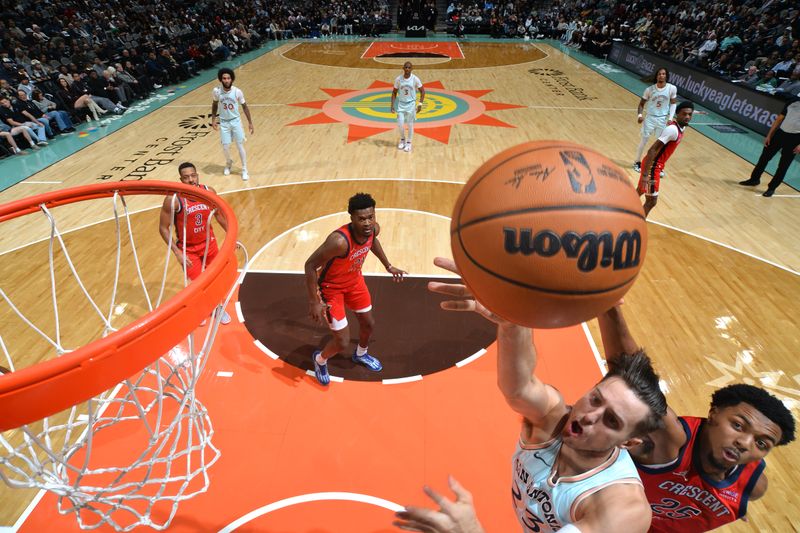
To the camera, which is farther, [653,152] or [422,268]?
[653,152]

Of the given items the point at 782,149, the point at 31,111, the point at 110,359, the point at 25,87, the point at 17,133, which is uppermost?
the point at 110,359

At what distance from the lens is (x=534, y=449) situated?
6.25 feet

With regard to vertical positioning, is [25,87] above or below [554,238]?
below

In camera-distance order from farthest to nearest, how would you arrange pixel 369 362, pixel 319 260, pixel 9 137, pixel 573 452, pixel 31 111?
1. pixel 31 111
2. pixel 9 137
3. pixel 369 362
4. pixel 319 260
5. pixel 573 452

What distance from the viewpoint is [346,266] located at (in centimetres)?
363

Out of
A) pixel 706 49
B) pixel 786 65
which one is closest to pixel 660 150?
pixel 786 65

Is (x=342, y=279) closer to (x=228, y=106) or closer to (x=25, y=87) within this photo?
(x=228, y=106)

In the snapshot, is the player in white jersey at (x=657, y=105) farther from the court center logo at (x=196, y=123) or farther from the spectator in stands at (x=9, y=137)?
the spectator in stands at (x=9, y=137)

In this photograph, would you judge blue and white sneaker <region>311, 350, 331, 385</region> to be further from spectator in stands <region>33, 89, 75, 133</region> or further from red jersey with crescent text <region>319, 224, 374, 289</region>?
spectator in stands <region>33, 89, 75, 133</region>

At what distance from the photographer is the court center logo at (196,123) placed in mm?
10673

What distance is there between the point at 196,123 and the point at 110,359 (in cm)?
1083

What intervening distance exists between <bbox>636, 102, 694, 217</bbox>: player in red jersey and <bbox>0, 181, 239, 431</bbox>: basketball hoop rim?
18.3 ft

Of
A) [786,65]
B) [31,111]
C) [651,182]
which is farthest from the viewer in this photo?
[786,65]

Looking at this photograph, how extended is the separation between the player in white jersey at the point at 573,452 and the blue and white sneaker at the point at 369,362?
7.61 ft
